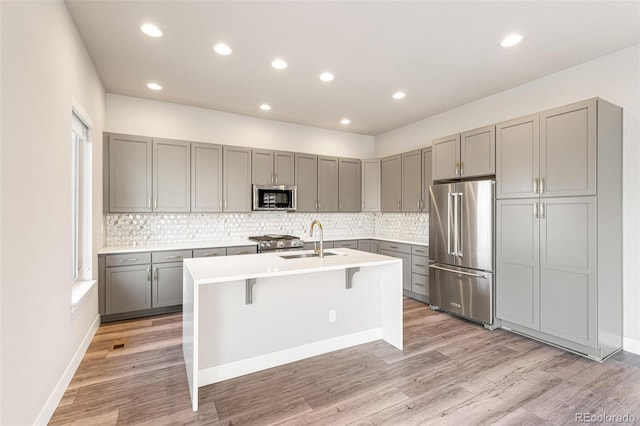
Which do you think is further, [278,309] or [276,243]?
[276,243]

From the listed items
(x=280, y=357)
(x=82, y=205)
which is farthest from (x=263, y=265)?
(x=82, y=205)

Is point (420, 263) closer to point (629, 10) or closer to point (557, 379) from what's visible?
point (557, 379)

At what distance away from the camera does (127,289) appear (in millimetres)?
3779

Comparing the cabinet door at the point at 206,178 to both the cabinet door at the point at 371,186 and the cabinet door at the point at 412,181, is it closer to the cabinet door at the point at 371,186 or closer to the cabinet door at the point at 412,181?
the cabinet door at the point at 371,186

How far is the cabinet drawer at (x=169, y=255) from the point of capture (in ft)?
12.9

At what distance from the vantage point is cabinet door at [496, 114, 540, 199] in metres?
3.23

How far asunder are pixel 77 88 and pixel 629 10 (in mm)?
4560

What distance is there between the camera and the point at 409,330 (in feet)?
11.6

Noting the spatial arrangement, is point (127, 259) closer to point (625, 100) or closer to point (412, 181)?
point (412, 181)

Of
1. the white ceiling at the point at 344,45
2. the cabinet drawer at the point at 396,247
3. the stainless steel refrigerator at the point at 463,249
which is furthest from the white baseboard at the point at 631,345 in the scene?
the white ceiling at the point at 344,45

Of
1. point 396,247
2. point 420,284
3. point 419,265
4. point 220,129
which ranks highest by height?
point 220,129

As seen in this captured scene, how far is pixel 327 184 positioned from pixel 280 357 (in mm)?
3345

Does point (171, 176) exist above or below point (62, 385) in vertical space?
above

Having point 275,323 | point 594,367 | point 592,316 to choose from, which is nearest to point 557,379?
point 594,367
